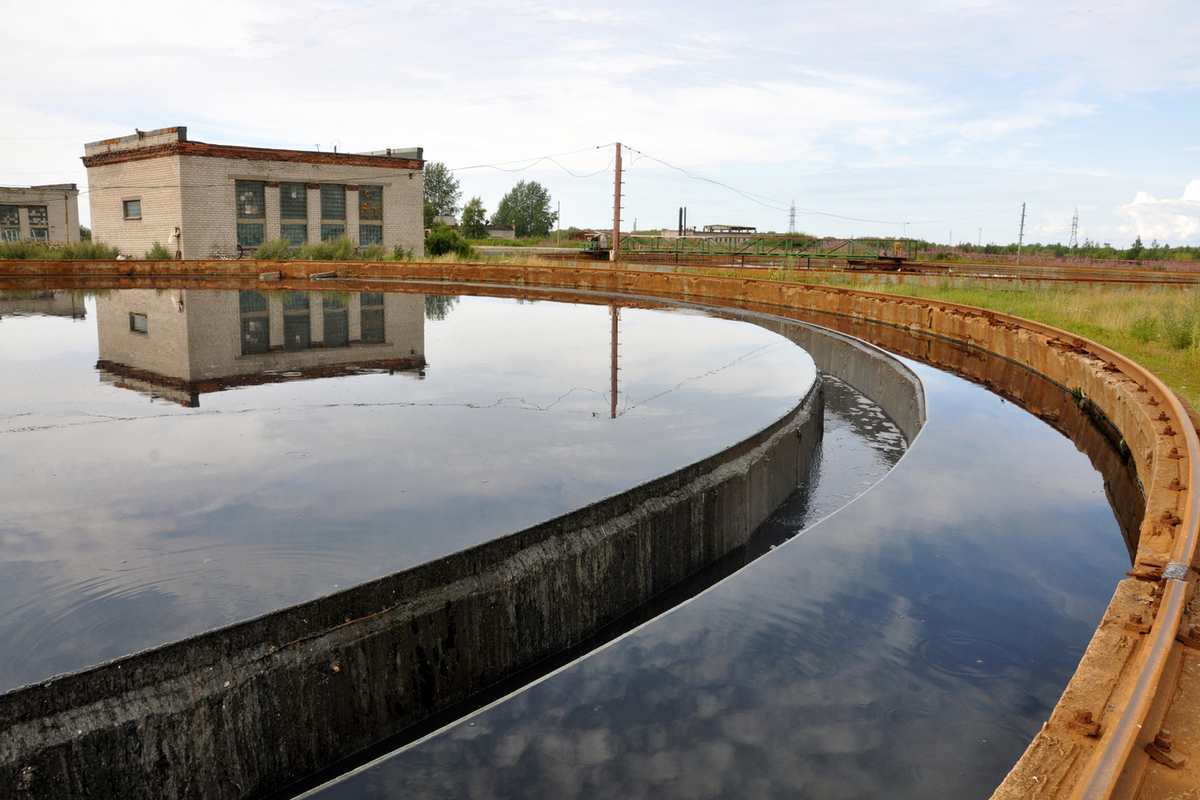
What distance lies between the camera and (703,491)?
6.08 metres

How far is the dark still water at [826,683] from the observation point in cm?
342

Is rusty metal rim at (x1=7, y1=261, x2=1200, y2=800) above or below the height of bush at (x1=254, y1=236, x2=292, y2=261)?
below

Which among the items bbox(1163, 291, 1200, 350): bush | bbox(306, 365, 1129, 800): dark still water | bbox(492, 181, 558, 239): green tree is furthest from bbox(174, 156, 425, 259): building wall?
bbox(492, 181, 558, 239): green tree

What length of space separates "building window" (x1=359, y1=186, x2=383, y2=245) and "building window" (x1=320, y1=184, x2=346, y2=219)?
2.98ft

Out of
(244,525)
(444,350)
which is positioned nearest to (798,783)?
(244,525)

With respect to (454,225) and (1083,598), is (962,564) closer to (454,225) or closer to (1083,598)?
(1083,598)

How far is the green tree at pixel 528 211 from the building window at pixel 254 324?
367 feet

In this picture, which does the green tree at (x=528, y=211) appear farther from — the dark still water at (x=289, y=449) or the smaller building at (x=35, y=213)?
the dark still water at (x=289, y=449)

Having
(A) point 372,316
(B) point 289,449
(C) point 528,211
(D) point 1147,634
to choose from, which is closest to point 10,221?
(A) point 372,316

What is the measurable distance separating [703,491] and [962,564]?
5.66 feet

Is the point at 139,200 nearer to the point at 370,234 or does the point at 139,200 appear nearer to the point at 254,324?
the point at 370,234

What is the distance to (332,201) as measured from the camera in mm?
40500

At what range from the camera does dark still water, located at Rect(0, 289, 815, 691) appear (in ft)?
14.3

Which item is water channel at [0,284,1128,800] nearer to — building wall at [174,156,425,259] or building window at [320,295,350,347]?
building window at [320,295,350,347]
